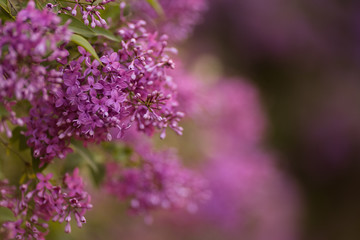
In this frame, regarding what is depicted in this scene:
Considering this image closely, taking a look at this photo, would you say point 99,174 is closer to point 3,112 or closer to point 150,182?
point 150,182

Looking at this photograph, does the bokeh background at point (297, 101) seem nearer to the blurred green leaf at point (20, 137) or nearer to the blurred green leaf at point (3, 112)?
the blurred green leaf at point (20, 137)

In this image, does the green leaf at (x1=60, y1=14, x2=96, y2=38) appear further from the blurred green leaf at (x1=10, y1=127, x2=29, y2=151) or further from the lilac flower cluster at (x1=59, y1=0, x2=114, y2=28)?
the blurred green leaf at (x1=10, y1=127, x2=29, y2=151)

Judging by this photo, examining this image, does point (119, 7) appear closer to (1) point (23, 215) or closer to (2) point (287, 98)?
(1) point (23, 215)

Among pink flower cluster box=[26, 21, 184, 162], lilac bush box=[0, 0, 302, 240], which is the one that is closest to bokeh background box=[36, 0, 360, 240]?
lilac bush box=[0, 0, 302, 240]

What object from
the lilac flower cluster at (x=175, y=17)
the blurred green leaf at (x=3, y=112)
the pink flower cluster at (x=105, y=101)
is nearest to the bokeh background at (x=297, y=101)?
the lilac flower cluster at (x=175, y=17)

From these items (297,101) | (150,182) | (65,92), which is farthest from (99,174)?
(297,101)
